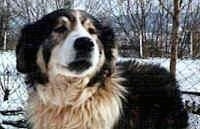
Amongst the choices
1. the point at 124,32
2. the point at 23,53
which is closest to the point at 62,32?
the point at 23,53

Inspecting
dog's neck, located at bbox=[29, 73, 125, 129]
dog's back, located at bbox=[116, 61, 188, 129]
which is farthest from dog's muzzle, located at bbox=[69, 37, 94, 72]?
dog's back, located at bbox=[116, 61, 188, 129]

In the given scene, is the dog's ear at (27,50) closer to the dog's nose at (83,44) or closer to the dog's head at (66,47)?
the dog's head at (66,47)

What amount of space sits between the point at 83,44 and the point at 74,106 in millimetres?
479

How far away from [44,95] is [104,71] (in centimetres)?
40

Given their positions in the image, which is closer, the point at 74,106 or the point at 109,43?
the point at 74,106

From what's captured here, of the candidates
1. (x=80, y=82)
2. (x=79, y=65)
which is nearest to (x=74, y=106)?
(x=80, y=82)

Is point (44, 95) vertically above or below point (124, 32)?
below

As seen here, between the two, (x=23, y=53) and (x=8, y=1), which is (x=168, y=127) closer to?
(x=23, y=53)

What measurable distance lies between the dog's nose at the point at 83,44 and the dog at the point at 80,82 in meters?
0.03

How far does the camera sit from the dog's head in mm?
2686

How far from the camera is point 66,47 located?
2670 millimetres

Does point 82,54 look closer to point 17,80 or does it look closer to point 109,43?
point 109,43

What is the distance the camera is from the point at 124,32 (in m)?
6.53

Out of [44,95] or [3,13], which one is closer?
[44,95]
